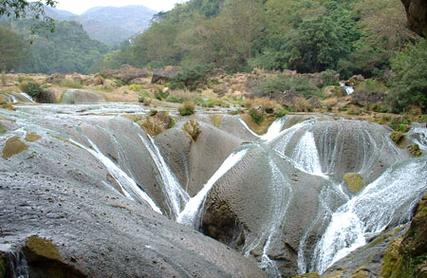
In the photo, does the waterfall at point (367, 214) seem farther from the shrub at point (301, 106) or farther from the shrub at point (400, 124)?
the shrub at point (301, 106)

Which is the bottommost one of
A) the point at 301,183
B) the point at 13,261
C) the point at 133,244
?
the point at 301,183

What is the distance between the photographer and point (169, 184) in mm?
15945

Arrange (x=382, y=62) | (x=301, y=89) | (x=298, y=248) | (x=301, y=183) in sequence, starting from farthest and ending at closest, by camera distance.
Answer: (x=382, y=62)
(x=301, y=89)
(x=301, y=183)
(x=298, y=248)

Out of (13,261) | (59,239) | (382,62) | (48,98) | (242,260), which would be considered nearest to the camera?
(13,261)

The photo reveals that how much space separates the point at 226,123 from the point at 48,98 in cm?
1205

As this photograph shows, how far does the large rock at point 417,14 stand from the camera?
956 centimetres

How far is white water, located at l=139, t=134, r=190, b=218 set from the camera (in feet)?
50.1

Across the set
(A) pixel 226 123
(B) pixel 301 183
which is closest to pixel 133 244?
(B) pixel 301 183

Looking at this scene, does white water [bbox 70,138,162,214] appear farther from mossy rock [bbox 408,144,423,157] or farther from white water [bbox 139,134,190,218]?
mossy rock [bbox 408,144,423,157]

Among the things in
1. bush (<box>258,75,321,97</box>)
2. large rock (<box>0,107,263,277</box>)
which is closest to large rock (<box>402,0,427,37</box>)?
large rock (<box>0,107,263,277</box>)

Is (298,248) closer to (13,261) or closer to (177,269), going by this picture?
(177,269)

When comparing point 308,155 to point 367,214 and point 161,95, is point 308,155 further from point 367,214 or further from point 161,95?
point 161,95

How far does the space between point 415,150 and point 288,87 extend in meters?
16.7

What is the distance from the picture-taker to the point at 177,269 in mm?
8484
